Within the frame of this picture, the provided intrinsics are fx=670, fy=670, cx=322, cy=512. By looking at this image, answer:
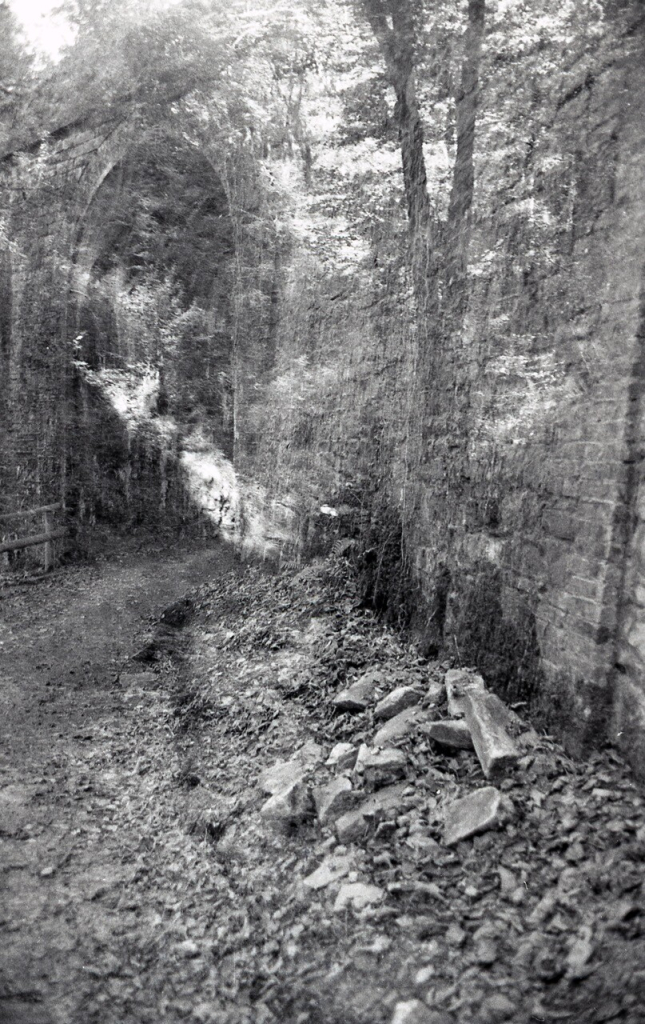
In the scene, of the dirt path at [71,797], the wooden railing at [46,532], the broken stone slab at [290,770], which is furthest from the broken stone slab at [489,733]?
the wooden railing at [46,532]

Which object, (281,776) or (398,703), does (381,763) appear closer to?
(398,703)

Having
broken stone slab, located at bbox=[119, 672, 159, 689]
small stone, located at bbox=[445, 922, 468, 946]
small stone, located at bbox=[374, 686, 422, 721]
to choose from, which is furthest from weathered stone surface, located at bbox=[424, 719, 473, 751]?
broken stone slab, located at bbox=[119, 672, 159, 689]

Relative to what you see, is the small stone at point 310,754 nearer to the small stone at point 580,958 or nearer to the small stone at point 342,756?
the small stone at point 342,756

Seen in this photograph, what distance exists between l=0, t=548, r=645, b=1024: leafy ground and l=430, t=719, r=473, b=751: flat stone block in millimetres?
54

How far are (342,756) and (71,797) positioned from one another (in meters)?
1.83

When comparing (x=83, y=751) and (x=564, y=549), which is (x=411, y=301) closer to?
(x=564, y=549)

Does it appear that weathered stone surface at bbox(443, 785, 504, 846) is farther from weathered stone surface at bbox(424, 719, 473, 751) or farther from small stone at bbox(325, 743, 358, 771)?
small stone at bbox(325, 743, 358, 771)

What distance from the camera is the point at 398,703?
13.9 ft

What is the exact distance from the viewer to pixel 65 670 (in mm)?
6496

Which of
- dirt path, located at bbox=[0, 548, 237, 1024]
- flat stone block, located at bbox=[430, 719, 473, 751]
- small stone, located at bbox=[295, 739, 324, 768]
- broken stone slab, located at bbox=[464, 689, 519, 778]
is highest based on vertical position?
broken stone slab, located at bbox=[464, 689, 519, 778]

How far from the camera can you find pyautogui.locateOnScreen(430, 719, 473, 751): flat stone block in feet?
11.6

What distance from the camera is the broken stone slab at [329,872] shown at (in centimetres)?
314

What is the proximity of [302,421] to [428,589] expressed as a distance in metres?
3.10

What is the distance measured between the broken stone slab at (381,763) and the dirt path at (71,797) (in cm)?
133
